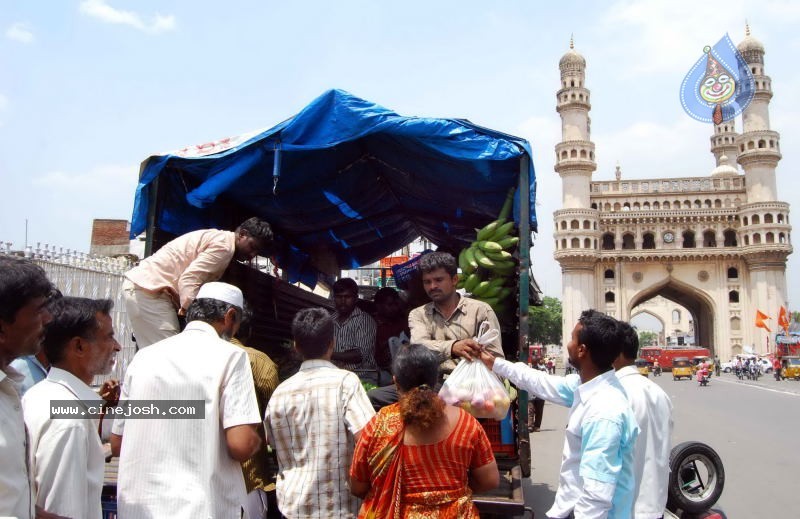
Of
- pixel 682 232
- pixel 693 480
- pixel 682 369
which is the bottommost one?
pixel 682 369

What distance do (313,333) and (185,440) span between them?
0.71m

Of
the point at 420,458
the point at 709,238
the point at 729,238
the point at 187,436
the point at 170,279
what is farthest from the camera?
the point at 709,238

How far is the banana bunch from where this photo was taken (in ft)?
15.7

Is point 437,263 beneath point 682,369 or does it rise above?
above

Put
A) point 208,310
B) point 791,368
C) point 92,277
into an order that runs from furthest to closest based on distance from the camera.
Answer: point 791,368 < point 92,277 < point 208,310

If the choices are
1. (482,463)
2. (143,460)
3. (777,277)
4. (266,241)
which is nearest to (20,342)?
(143,460)

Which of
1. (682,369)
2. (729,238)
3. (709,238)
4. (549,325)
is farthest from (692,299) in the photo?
(682,369)

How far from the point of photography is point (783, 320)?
40.0 metres

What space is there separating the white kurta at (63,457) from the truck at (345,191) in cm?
196

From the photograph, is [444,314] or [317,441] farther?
[444,314]

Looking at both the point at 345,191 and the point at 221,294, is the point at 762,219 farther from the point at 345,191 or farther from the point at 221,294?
the point at 221,294

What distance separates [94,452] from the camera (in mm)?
2045

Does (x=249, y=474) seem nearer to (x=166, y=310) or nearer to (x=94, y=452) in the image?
(x=94, y=452)

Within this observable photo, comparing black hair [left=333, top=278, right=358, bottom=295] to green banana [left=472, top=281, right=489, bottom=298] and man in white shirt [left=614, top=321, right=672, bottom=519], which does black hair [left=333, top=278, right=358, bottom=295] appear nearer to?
green banana [left=472, top=281, right=489, bottom=298]
